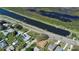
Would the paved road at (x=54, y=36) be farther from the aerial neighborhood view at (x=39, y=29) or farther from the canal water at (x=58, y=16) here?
the canal water at (x=58, y=16)

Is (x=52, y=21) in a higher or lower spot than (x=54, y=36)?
higher

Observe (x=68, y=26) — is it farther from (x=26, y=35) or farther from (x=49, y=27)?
(x=26, y=35)

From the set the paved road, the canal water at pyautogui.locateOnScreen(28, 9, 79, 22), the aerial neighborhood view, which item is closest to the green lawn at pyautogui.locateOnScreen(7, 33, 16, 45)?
the aerial neighborhood view

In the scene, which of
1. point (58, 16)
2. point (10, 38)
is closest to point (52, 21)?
point (58, 16)

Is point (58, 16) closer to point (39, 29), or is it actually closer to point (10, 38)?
point (39, 29)

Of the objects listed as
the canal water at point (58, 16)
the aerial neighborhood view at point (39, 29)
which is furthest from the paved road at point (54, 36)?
the canal water at point (58, 16)
